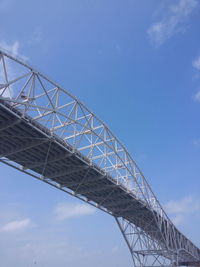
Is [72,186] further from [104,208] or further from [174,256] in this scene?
[174,256]

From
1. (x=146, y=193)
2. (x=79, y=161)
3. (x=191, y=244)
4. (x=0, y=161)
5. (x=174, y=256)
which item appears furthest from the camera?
(x=191, y=244)

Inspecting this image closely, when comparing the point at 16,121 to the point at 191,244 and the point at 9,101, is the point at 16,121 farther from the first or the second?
the point at 191,244

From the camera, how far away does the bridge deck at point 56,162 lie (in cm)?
2733

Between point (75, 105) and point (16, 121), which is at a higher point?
point (75, 105)

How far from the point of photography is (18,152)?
31781mm

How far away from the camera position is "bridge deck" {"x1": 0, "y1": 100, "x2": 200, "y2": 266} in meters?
27.3

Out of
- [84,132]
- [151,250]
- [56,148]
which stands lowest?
[151,250]

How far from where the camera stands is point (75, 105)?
1271 inches

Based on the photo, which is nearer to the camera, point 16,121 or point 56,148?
point 16,121

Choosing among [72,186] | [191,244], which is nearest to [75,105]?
[72,186]

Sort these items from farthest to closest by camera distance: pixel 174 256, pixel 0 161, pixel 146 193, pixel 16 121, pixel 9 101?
pixel 174 256
pixel 146 193
pixel 0 161
pixel 16 121
pixel 9 101

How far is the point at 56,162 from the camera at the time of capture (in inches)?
1355

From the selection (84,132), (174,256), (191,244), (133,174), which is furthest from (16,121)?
(191,244)

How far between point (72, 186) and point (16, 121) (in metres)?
17.5
